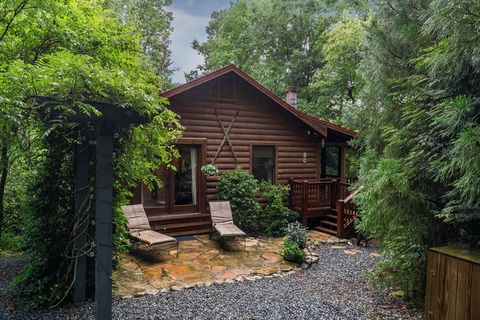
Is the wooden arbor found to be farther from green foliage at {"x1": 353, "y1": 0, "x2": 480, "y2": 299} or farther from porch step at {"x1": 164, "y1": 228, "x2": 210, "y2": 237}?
porch step at {"x1": 164, "y1": 228, "x2": 210, "y2": 237}

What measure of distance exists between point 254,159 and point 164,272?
14.6 ft

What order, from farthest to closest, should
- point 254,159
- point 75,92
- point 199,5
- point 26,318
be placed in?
point 254,159 < point 199,5 < point 26,318 < point 75,92

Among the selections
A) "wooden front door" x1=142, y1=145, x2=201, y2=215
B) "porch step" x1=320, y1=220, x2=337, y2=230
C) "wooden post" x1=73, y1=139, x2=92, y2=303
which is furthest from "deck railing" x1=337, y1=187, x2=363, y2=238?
"wooden post" x1=73, y1=139, x2=92, y2=303

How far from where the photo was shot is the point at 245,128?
8.42 m

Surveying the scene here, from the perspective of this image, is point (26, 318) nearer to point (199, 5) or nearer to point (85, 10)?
point (85, 10)

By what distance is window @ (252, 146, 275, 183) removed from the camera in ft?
28.6

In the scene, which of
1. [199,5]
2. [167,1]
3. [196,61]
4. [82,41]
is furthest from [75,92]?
[196,61]

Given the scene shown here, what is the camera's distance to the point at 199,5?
761 centimetres

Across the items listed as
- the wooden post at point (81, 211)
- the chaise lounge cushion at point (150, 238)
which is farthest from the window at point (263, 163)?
the wooden post at point (81, 211)

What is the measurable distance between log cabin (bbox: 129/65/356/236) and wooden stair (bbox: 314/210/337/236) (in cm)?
3

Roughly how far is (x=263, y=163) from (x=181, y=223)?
2882mm

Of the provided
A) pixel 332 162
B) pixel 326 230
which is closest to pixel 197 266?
pixel 326 230

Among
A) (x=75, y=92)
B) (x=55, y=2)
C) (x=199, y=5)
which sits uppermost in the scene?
(x=199, y=5)

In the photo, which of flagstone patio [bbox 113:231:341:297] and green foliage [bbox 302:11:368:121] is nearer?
flagstone patio [bbox 113:231:341:297]
